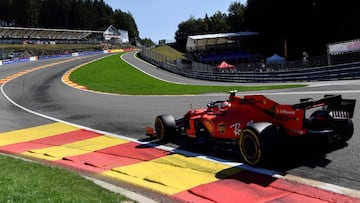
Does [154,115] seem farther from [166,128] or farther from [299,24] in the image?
[299,24]

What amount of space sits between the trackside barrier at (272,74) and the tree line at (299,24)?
19.1 meters

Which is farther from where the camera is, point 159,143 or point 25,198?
point 159,143

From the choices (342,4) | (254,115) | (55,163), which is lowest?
(55,163)

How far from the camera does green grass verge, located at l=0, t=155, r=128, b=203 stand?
19.7 ft

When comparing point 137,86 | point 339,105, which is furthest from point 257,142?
point 137,86

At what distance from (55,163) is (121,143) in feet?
6.14

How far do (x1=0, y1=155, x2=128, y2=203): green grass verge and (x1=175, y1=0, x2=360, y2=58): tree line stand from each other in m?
58.1

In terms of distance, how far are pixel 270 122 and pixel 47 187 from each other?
3860 mm

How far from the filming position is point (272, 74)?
3369 cm

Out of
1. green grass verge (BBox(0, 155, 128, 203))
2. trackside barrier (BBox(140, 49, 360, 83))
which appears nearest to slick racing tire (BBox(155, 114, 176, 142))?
green grass verge (BBox(0, 155, 128, 203))

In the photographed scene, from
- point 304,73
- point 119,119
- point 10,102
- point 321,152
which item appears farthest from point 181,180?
point 304,73

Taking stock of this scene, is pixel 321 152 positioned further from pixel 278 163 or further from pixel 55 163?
pixel 55 163

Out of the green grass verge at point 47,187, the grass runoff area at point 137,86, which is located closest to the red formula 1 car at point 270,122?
the green grass verge at point 47,187

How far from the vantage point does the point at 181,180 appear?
743cm
